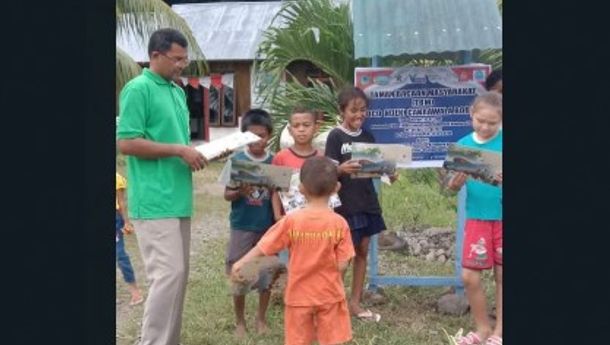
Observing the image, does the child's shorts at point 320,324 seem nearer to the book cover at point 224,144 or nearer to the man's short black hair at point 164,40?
the book cover at point 224,144

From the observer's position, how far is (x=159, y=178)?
3.92m

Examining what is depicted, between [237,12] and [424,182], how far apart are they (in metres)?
8.23

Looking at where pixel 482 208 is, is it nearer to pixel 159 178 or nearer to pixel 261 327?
pixel 261 327

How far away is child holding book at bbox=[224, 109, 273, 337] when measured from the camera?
463 cm

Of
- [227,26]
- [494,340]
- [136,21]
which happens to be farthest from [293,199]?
[227,26]

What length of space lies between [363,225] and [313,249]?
1341 mm

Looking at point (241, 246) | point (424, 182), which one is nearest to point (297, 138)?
point (241, 246)

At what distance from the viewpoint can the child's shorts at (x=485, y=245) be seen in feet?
14.1

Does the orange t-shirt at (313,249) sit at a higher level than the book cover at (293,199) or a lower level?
lower

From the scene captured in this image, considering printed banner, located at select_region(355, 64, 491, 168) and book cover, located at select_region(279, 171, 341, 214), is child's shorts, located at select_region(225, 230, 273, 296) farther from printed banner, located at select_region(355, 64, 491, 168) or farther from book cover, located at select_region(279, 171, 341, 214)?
printed banner, located at select_region(355, 64, 491, 168)

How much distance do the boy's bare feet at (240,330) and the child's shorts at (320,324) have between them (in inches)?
39.8

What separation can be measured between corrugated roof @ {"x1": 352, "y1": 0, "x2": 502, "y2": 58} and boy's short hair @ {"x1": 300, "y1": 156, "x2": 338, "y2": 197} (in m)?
1.66

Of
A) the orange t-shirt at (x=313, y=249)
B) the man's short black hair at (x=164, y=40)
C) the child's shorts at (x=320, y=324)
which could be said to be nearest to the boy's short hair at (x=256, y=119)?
the man's short black hair at (x=164, y=40)

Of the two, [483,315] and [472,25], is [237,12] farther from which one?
[483,315]
